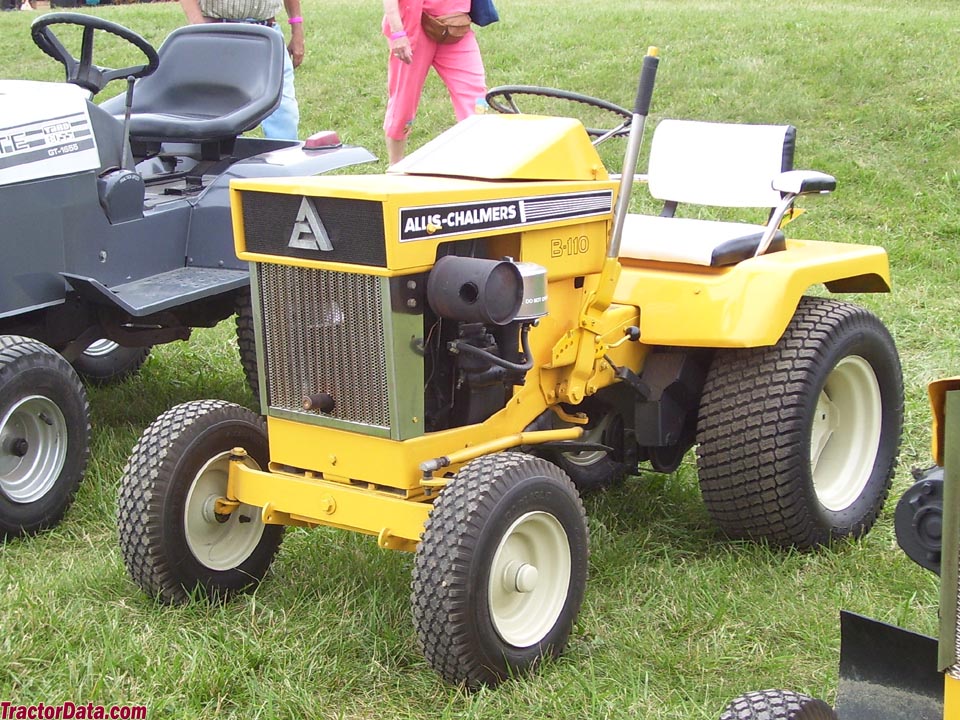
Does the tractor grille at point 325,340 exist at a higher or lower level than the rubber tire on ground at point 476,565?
higher

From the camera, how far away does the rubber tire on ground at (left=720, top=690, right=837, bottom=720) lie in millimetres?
2043

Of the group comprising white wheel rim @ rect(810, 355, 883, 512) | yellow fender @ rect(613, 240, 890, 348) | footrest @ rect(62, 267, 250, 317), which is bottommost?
white wheel rim @ rect(810, 355, 883, 512)

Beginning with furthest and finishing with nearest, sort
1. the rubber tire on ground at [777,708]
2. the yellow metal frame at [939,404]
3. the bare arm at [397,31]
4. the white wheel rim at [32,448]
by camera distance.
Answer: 1. the bare arm at [397,31]
2. the white wheel rim at [32,448]
3. the rubber tire on ground at [777,708]
4. the yellow metal frame at [939,404]

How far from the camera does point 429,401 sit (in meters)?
3.10

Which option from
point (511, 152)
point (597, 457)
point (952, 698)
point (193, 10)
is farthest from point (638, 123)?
point (193, 10)

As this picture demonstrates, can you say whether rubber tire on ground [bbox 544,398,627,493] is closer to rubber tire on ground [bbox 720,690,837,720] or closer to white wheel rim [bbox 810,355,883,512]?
white wheel rim [bbox 810,355,883,512]

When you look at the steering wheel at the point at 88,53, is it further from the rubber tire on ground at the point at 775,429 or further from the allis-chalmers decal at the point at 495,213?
the rubber tire on ground at the point at 775,429

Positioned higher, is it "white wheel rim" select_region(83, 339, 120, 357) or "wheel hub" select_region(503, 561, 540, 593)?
"wheel hub" select_region(503, 561, 540, 593)

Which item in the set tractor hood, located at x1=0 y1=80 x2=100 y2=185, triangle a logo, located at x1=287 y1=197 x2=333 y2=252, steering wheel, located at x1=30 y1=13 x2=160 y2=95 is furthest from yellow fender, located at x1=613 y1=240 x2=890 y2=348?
steering wheel, located at x1=30 y1=13 x2=160 y2=95

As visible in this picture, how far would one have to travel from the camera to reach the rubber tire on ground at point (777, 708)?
204 cm

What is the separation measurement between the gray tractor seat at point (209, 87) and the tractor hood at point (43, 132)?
0.55m

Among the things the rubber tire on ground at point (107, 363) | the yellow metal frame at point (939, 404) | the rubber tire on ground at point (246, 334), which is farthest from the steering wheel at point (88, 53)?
the yellow metal frame at point (939, 404)

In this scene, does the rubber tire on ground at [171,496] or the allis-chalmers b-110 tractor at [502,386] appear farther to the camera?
the rubber tire on ground at [171,496]

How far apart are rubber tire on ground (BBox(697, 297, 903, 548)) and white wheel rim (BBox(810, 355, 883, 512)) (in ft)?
0.46
